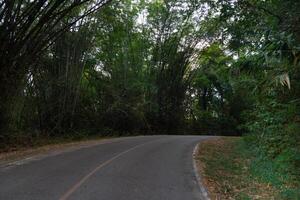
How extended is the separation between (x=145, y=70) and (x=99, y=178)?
21.0 meters

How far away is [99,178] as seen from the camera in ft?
24.7

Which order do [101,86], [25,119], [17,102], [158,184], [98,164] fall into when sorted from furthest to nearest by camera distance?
[101,86]
[25,119]
[17,102]
[98,164]
[158,184]

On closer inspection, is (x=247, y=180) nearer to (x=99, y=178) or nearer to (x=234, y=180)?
(x=234, y=180)

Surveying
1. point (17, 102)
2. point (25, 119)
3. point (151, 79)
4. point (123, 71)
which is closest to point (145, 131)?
point (151, 79)

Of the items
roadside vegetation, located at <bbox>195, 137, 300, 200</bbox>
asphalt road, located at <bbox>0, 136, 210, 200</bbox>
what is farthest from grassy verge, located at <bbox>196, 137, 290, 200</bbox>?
asphalt road, located at <bbox>0, 136, 210, 200</bbox>

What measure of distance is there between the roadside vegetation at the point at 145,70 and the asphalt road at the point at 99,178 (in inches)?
90.5

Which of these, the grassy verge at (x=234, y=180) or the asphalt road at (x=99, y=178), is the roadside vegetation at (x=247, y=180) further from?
the asphalt road at (x=99, y=178)

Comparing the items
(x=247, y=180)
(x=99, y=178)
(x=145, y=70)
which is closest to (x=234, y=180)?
(x=247, y=180)

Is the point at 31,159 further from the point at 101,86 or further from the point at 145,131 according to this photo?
the point at 145,131

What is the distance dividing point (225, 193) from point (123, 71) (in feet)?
60.1

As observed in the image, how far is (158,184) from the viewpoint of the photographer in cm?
718

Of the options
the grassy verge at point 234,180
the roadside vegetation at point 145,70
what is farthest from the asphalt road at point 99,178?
the roadside vegetation at point 145,70

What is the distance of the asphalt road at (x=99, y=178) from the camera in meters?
6.20

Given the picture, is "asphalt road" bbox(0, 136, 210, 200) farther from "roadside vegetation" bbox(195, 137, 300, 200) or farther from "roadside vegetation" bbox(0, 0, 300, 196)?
"roadside vegetation" bbox(0, 0, 300, 196)
